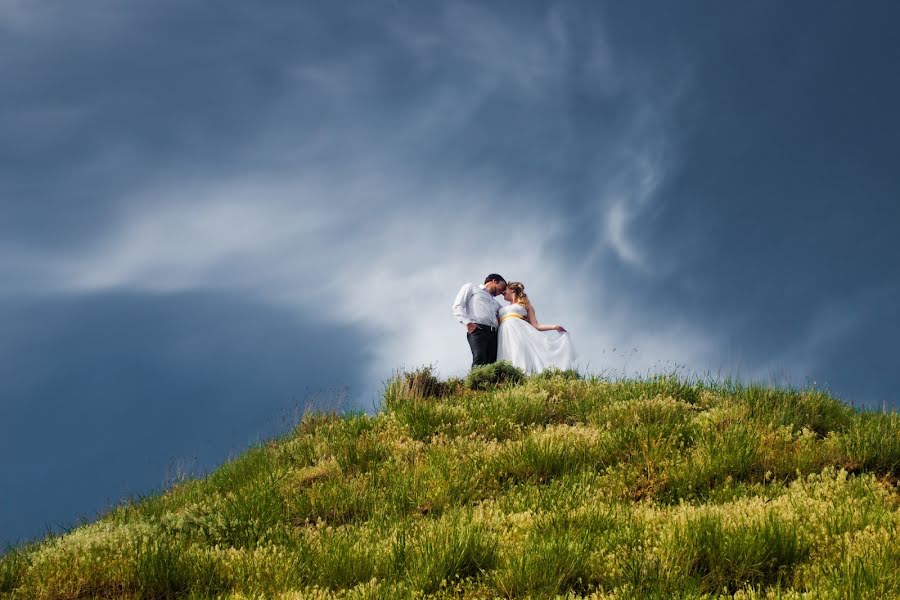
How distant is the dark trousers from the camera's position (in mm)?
17967

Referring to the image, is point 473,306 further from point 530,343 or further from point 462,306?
point 530,343

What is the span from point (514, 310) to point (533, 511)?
39.7 feet

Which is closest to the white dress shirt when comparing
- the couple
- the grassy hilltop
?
the couple

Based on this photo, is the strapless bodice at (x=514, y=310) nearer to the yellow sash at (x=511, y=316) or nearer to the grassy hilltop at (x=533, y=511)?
the yellow sash at (x=511, y=316)

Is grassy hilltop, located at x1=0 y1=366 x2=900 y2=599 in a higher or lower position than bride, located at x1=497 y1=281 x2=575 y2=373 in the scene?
lower

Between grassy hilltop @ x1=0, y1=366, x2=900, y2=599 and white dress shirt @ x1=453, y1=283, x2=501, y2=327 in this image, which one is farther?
white dress shirt @ x1=453, y1=283, x2=501, y2=327

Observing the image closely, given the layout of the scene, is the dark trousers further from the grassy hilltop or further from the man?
the grassy hilltop

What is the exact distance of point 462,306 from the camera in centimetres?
1792

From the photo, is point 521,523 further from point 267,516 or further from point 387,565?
point 267,516

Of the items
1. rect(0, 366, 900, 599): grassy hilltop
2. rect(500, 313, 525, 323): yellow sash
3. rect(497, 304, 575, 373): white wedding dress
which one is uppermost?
rect(500, 313, 525, 323): yellow sash

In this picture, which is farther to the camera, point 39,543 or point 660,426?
point 660,426

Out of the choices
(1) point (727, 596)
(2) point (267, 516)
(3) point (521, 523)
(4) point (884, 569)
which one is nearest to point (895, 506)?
(4) point (884, 569)

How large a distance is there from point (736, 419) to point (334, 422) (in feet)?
18.7

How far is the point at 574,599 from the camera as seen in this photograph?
4633mm
